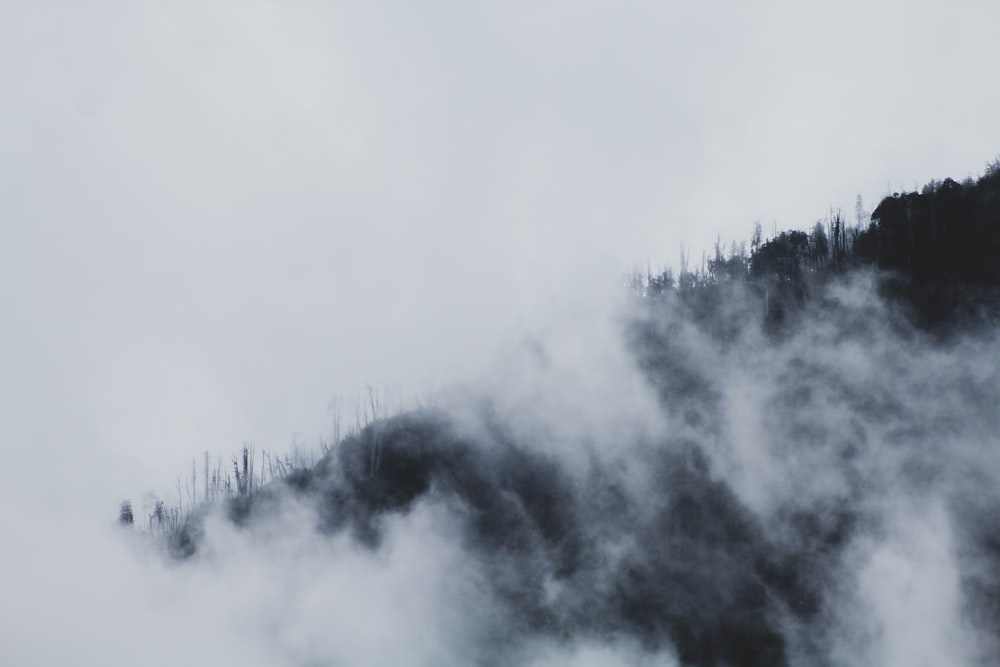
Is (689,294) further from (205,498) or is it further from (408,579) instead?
(205,498)

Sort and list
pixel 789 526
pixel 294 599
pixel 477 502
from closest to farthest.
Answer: pixel 789 526 → pixel 294 599 → pixel 477 502

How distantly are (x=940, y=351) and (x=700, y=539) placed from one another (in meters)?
12.1

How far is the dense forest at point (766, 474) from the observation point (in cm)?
2531

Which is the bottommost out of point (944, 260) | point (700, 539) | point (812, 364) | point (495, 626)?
point (495, 626)

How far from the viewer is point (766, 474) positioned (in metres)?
29.6

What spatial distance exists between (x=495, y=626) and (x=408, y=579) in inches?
200

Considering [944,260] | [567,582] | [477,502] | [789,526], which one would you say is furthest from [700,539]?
[944,260]

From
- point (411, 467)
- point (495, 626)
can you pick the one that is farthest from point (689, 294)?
point (495, 626)

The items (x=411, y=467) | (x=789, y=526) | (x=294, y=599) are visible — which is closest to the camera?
(x=789, y=526)

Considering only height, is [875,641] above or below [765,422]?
below

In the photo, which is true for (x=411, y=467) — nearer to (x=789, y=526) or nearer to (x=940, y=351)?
(x=789, y=526)

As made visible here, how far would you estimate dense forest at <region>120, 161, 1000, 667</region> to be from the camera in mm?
25312

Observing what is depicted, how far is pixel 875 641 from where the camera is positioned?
941 inches

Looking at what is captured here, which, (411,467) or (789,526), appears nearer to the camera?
(789,526)
